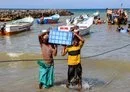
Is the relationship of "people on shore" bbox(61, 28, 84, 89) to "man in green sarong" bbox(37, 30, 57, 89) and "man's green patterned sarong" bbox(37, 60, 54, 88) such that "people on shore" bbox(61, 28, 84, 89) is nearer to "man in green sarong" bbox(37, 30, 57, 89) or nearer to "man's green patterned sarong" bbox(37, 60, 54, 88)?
"man in green sarong" bbox(37, 30, 57, 89)

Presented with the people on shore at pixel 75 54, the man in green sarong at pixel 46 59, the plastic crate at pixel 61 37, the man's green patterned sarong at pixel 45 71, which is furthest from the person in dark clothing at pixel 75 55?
the man's green patterned sarong at pixel 45 71

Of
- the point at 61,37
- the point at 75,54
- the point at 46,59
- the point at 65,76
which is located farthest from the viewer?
the point at 65,76

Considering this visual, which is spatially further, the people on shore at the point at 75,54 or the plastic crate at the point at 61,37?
the people on shore at the point at 75,54

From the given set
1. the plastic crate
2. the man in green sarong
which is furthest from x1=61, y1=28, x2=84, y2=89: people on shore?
the man in green sarong

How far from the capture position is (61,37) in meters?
9.06

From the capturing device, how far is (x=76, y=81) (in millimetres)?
9570

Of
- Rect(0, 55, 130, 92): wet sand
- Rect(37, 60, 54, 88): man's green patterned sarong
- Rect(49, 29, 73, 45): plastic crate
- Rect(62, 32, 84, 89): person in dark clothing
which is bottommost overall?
Rect(0, 55, 130, 92): wet sand

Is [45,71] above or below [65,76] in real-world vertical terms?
above

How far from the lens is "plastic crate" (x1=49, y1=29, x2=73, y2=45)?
29.6ft

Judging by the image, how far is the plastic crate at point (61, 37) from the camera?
9031mm

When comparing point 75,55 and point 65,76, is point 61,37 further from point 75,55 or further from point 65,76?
point 65,76

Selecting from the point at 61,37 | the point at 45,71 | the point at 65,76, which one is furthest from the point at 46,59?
the point at 65,76

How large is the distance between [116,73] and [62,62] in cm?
281

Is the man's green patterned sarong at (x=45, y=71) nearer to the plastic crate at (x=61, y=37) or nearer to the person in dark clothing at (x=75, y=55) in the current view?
the person in dark clothing at (x=75, y=55)
